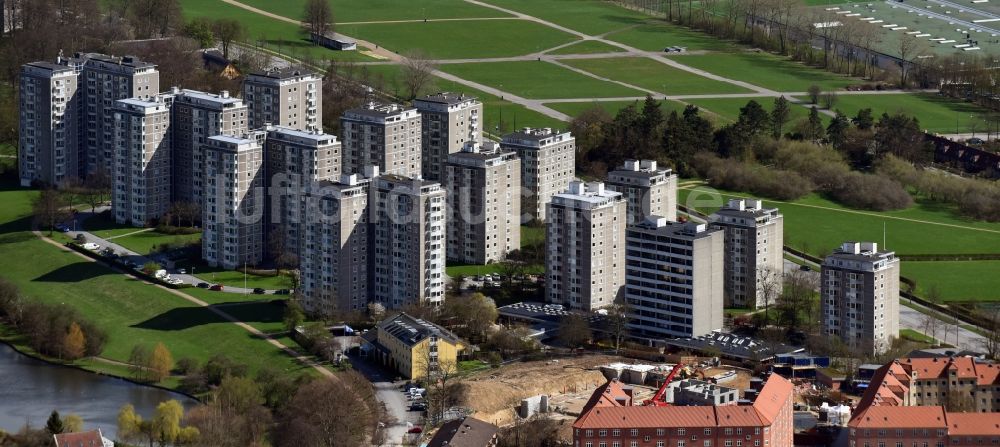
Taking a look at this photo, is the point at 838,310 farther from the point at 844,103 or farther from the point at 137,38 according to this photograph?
the point at 137,38

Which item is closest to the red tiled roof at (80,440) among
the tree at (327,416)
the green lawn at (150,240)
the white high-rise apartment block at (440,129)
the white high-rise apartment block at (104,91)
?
the tree at (327,416)

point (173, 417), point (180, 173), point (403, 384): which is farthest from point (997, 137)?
point (173, 417)

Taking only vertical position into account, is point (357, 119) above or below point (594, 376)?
above

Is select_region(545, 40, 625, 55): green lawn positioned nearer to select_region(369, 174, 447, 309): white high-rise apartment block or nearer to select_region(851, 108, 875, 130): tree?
select_region(851, 108, 875, 130): tree

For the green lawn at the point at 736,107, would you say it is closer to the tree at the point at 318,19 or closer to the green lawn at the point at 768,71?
the green lawn at the point at 768,71

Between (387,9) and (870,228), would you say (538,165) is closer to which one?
(870,228)

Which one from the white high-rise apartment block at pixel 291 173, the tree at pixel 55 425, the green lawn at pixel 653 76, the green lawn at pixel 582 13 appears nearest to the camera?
the tree at pixel 55 425
